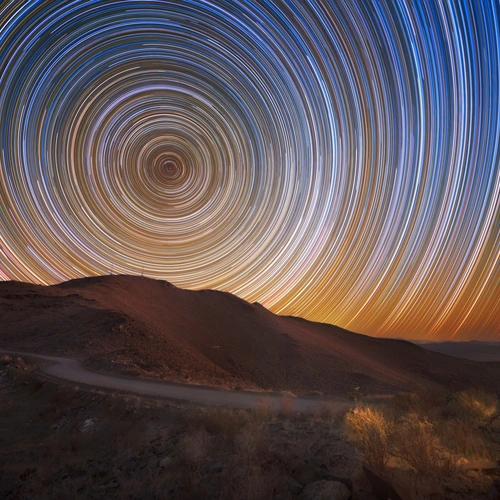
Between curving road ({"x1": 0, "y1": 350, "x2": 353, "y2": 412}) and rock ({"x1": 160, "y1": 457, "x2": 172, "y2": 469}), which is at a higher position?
rock ({"x1": 160, "y1": 457, "x2": 172, "y2": 469})

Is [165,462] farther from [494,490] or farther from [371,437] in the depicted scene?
[494,490]

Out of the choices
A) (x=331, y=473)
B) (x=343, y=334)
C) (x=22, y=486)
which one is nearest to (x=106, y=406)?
(x=22, y=486)

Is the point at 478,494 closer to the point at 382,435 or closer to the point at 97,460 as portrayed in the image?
the point at 382,435

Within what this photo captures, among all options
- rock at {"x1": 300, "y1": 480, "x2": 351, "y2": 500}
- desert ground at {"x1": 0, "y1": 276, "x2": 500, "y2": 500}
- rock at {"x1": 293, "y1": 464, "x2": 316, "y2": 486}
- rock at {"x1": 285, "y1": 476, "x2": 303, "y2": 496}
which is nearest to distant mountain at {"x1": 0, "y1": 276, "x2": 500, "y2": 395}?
desert ground at {"x1": 0, "y1": 276, "x2": 500, "y2": 500}

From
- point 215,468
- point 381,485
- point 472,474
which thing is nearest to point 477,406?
point 472,474

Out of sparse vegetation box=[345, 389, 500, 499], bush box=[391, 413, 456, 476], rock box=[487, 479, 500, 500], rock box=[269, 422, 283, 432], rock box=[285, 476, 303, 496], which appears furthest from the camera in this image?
rock box=[269, 422, 283, 432]

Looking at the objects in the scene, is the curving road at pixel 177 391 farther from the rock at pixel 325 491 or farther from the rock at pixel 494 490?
the rock at pixel 494 490

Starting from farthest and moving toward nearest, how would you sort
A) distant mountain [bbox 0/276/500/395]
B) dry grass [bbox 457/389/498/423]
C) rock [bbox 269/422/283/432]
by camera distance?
distant mountain [bbox 0/276/500/395]
dry grass [bbox 457/389/498/423]
rock [bbox 269/422/283/432]

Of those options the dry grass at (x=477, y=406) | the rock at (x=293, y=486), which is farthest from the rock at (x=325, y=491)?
the dry grass at (x=477, y=406)

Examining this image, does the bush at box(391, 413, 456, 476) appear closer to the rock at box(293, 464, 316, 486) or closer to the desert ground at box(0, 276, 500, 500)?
the desert ground at box(0, 276, 500, 500)

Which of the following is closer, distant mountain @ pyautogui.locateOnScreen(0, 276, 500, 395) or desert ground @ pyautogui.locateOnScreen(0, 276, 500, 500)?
desert ground @ pyautogui.locateOnScreen(0, 276, 500, 500)
